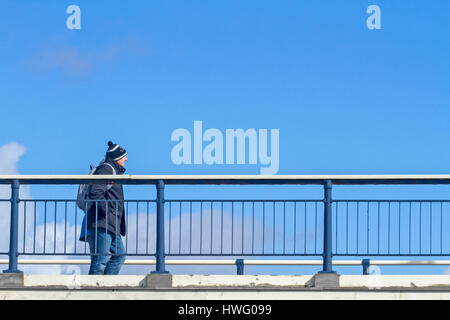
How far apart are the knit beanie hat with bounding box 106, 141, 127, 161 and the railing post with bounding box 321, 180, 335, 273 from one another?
110 inches

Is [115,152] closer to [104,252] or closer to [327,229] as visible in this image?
[104,252]

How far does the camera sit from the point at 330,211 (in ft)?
39.1

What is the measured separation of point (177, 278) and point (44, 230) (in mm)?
1884

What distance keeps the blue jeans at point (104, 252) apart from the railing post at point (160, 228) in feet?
2.41

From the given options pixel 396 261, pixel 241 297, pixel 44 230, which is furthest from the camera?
pixel 396 261

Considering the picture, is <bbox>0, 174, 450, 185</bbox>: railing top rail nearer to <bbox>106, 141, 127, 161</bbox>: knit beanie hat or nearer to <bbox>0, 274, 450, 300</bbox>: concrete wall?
<bbox>106, 141, 127, 161</bbox>: knit beanie hat

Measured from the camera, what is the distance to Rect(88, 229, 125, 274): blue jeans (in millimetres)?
12438

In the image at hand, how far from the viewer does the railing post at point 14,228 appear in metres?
12.2

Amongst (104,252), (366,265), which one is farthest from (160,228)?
(366,265)

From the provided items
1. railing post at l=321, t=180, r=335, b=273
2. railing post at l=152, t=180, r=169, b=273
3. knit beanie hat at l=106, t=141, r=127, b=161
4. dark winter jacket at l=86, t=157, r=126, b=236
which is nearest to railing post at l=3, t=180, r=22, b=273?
dark winter jacket at l=86, t=157, r=126, b=236

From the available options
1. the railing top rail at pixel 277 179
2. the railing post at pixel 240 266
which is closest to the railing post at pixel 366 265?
the railing post at pixel 240 266

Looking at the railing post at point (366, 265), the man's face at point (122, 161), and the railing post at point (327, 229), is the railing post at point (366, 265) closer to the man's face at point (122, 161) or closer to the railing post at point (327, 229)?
the railing post at point (327, 229)
